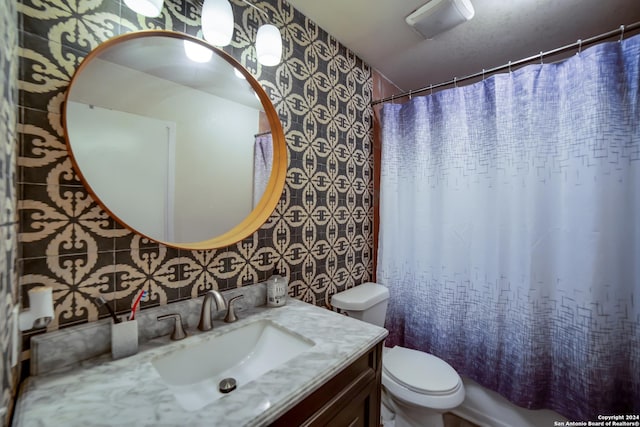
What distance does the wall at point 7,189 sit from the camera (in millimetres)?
469

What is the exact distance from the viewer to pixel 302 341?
2.86 feet

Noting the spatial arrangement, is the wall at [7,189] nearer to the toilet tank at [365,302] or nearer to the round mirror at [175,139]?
the round mirror at [175,139]

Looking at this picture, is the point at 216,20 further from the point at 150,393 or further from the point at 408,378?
the point at 408,378

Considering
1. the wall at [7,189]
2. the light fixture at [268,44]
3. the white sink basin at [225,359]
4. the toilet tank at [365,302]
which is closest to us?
the wall at [7,189]

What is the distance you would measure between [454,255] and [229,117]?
140 centimetres

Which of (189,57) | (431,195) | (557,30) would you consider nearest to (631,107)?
Answer: (557,30)

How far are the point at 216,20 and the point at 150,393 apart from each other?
1168 mm

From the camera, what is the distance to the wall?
469 mm

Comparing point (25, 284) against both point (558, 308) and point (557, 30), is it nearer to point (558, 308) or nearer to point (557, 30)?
point (558, 308)

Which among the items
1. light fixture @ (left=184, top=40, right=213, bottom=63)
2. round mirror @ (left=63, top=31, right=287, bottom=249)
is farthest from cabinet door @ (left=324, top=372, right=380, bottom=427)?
light fixture @ (left=184, top=40, right=213, bottom=63)

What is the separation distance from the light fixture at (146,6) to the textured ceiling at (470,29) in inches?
28.8

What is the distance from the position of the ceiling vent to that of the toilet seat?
1.79m

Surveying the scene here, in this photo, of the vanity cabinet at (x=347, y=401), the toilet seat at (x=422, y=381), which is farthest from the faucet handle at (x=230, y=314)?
the toilet seat at (x=422, y=381)

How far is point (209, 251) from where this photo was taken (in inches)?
38.7
